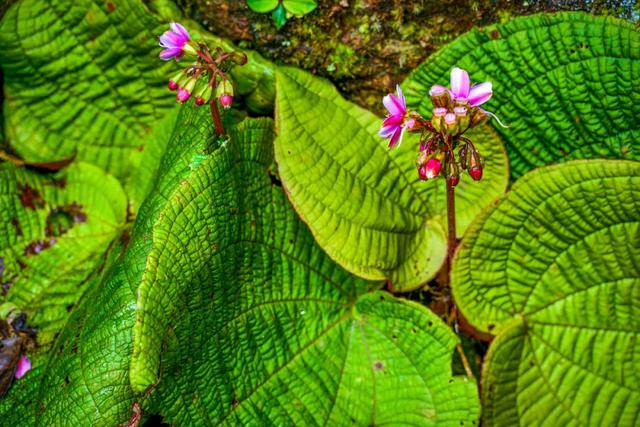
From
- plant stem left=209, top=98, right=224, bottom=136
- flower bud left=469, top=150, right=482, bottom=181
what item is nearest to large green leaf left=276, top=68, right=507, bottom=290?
plant stem left=209, top=98, right=224, bottom=136

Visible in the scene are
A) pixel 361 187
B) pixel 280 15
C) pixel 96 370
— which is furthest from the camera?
pixel 280 15

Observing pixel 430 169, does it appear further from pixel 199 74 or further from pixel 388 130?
pixel 199 74

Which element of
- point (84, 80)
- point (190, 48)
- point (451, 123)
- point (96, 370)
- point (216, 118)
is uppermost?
point (84, 80)

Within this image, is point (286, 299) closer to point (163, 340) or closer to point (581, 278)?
point (163, 340)

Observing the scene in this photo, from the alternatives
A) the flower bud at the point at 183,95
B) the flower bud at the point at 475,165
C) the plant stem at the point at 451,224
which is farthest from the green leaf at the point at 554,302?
the flower bud at the point at 183,95

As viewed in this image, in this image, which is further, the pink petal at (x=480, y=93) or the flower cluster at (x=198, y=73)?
the flower cluster at (x=198, y=73)

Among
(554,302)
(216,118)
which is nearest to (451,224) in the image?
(554,302)

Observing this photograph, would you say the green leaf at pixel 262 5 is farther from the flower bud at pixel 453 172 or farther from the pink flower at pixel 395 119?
the flower bud at pixel 453 172
